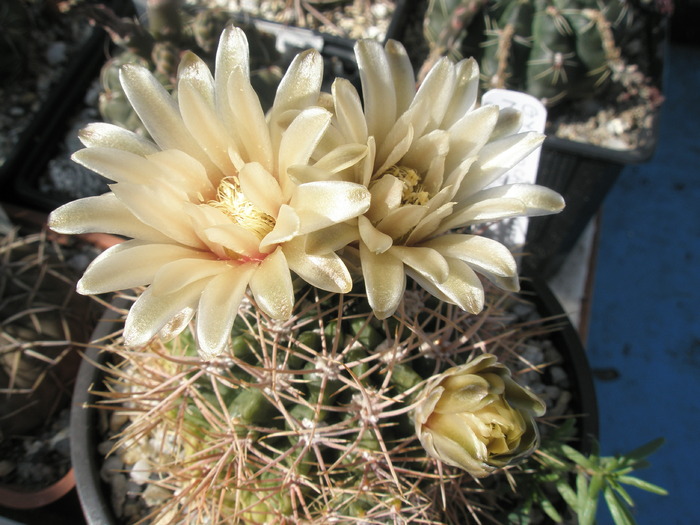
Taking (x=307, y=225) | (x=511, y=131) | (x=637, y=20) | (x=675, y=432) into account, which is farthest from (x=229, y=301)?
(x=637, y=20)

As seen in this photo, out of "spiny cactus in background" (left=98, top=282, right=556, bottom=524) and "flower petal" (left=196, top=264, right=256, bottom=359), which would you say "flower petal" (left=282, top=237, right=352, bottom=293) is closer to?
"flower petal" (left=196, top=264, right=256, bottom=359)

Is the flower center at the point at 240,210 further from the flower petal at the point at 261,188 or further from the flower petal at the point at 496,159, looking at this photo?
the flower petal at the point at 496,159

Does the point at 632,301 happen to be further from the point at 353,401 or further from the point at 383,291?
the point at 383,291

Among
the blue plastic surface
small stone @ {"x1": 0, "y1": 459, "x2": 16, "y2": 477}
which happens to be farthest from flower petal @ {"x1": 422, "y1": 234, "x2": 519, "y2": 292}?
the blue plastic surface

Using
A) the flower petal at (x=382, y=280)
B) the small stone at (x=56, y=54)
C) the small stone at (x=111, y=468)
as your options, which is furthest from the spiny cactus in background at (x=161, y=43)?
the flower petal at (x=382, y=280)

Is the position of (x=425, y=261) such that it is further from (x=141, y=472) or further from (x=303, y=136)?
(x=141, y=472)
